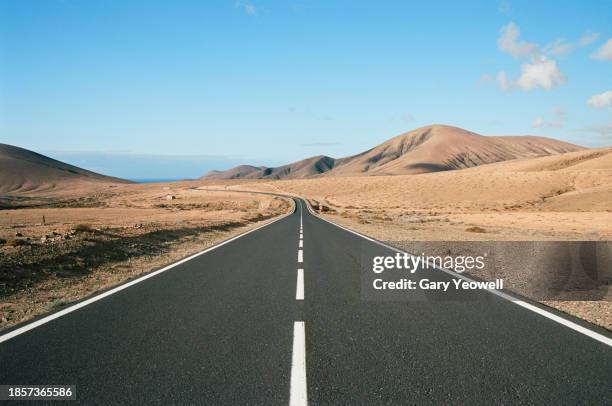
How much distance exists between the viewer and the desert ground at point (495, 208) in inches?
498

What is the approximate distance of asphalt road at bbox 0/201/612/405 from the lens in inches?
158

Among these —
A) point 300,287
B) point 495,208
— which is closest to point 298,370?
point 300,287

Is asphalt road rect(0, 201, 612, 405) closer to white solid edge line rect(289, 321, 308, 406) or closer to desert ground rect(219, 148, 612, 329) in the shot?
white solid edge line rect(289, 321, 308, 406)

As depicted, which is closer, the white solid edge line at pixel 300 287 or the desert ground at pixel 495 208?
the white solid edge line at pixel 300 287

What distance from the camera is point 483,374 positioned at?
438 centimetres

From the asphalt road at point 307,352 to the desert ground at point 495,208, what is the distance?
6.91 ft

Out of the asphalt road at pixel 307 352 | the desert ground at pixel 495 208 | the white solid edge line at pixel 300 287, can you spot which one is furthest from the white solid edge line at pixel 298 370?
the desert ground at pixel 495 208

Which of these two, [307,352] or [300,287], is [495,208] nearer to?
[300,287]

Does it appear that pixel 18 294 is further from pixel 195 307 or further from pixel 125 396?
pixel 125 396

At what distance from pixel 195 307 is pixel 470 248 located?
40.6ft

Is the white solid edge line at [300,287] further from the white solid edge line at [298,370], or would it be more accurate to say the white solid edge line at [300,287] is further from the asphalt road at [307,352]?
the white solid edge line at [298,370]

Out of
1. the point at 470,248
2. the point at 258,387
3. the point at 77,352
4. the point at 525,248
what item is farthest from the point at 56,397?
the point at 525,248

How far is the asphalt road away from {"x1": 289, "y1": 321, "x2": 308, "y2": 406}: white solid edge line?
18mm

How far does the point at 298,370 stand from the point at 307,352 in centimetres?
54
